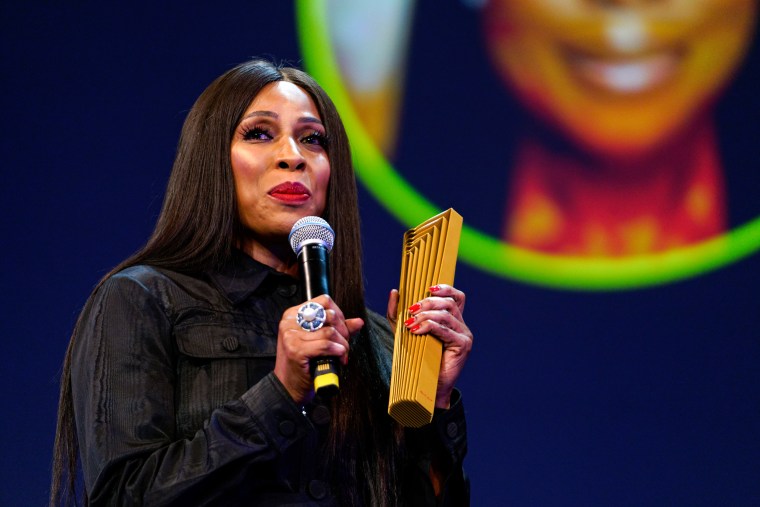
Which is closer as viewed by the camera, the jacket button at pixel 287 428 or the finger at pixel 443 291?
the jacket button at pixel 287 428

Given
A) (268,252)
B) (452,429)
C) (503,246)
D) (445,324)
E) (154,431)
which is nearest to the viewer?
(154,431)

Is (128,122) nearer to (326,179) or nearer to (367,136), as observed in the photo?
(367,136)

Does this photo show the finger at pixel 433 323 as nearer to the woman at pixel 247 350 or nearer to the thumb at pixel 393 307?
the woman at pixel 247 350

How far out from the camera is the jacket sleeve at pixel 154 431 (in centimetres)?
134

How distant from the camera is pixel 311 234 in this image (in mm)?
1440

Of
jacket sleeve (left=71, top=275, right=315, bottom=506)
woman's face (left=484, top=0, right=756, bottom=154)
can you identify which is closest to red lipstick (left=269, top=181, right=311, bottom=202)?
jacket sleeve (left=71, top=275, right=315, bottom=506)

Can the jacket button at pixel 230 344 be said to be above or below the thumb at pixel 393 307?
below

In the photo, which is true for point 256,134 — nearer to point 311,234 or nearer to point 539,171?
point 311,234

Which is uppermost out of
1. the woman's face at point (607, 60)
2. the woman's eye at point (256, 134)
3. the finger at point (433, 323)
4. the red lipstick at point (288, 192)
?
the woman's face at point (607, 60)

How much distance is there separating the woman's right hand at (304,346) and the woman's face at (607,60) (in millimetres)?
1578

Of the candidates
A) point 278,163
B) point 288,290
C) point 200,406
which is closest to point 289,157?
point 278,163

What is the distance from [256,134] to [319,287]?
515mm

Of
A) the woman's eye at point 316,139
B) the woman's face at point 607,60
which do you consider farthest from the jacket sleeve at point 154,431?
the woman's face at point 607,60

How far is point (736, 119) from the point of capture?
275 centimetres
